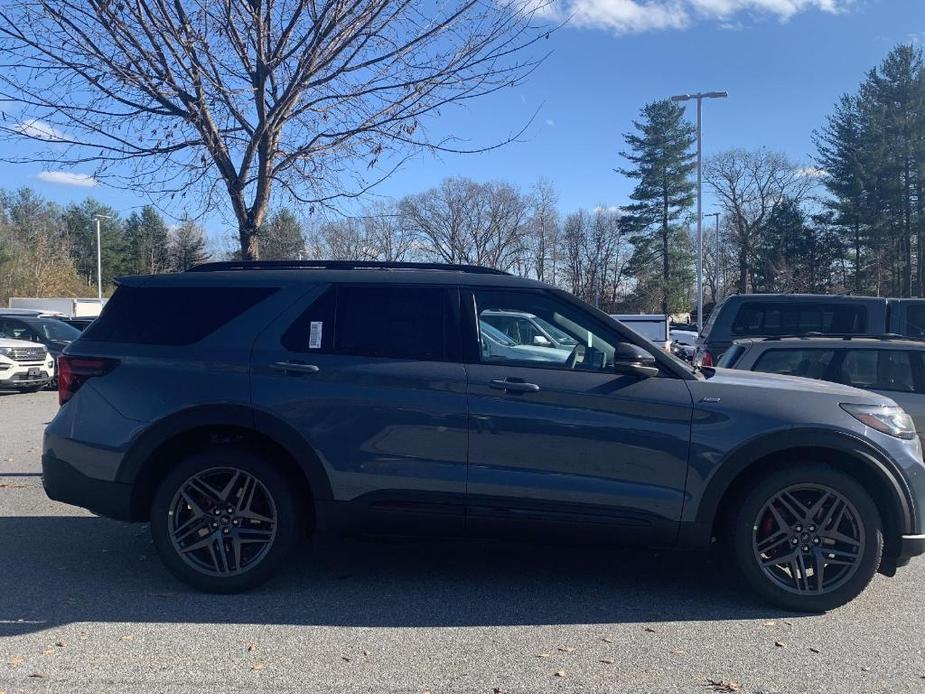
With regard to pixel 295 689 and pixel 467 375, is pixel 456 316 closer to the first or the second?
pixel 467 375

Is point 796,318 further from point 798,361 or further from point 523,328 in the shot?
point 523,328

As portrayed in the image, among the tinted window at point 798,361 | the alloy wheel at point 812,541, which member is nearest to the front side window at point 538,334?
the alloy wheel at point 812,541

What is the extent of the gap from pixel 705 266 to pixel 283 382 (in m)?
66.4

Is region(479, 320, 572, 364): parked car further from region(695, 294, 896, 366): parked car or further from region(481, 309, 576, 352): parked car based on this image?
region(695, 294, 896, 366): parked car

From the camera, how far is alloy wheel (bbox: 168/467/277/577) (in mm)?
4844

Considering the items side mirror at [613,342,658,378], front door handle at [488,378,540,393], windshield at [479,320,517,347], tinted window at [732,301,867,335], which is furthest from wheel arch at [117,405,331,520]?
tinted window at [732,301,867,335]

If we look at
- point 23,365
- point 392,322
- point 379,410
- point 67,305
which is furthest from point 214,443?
point 67,305

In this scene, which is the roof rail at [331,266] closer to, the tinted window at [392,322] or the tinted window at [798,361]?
the tinted window at [392,322]

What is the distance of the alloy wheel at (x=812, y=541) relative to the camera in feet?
15.2

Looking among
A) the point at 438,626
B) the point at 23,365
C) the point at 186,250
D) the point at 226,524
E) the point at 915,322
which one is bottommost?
the point at 438,626

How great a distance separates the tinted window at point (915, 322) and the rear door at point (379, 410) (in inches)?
378

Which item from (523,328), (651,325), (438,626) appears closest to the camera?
(438,626)

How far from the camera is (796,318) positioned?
11.7m

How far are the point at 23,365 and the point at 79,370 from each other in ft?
45.7
